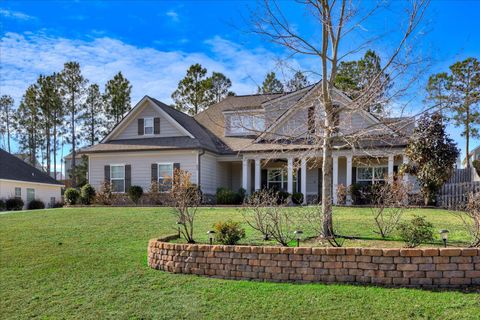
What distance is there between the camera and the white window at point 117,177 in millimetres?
21750

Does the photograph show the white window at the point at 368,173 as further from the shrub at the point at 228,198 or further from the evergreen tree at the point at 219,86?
the evergreen tree at the point at 219,86

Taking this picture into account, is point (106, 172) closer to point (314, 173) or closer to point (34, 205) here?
point (34, 205)

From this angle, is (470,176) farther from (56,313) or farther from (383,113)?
(56,313)

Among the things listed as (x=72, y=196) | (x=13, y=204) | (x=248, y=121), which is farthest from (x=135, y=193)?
(x=248, y=121)

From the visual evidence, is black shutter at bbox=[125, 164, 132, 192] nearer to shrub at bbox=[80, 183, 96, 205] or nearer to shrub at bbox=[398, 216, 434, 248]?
shrub at bbox=[80, 183, 96, 205]

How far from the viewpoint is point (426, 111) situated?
7707 mm

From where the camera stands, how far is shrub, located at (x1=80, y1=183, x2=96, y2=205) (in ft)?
67.2

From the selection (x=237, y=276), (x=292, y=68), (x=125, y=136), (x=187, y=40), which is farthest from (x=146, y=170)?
(x=237, y=276)

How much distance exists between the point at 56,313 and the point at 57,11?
31.6 feet

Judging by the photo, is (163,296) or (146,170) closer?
(163,296)

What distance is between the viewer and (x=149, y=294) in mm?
6305

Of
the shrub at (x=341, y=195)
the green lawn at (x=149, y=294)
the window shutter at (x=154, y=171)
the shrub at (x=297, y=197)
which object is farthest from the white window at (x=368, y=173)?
the green lawn at (x=149, y=294)

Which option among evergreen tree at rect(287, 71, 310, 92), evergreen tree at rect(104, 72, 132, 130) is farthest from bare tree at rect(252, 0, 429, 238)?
evergreen tree at rect(104, 72, 132, 130)

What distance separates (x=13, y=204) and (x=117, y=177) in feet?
30.4
